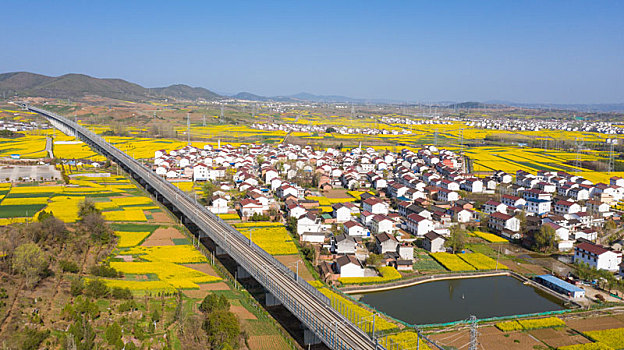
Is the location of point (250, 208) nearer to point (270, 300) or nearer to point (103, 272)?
point (103, 272)

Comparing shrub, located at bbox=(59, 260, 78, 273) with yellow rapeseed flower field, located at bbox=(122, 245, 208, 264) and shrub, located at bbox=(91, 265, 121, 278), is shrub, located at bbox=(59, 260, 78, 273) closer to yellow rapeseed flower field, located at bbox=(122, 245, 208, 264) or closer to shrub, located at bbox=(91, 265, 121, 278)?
shrub, located at bbox=(91, 265, 121, 278)

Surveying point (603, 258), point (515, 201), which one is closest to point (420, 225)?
point (603, 258)

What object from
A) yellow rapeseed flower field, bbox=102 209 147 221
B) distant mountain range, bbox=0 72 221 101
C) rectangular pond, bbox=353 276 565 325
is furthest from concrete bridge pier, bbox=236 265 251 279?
distant mountain range, bbox=0 72 221 101

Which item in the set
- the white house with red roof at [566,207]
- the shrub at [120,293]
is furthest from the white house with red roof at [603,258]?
the shrub at [120,293]

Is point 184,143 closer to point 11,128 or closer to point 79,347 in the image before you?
point 11,128

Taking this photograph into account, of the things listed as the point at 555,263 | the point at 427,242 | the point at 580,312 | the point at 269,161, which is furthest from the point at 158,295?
the point at 269,161
